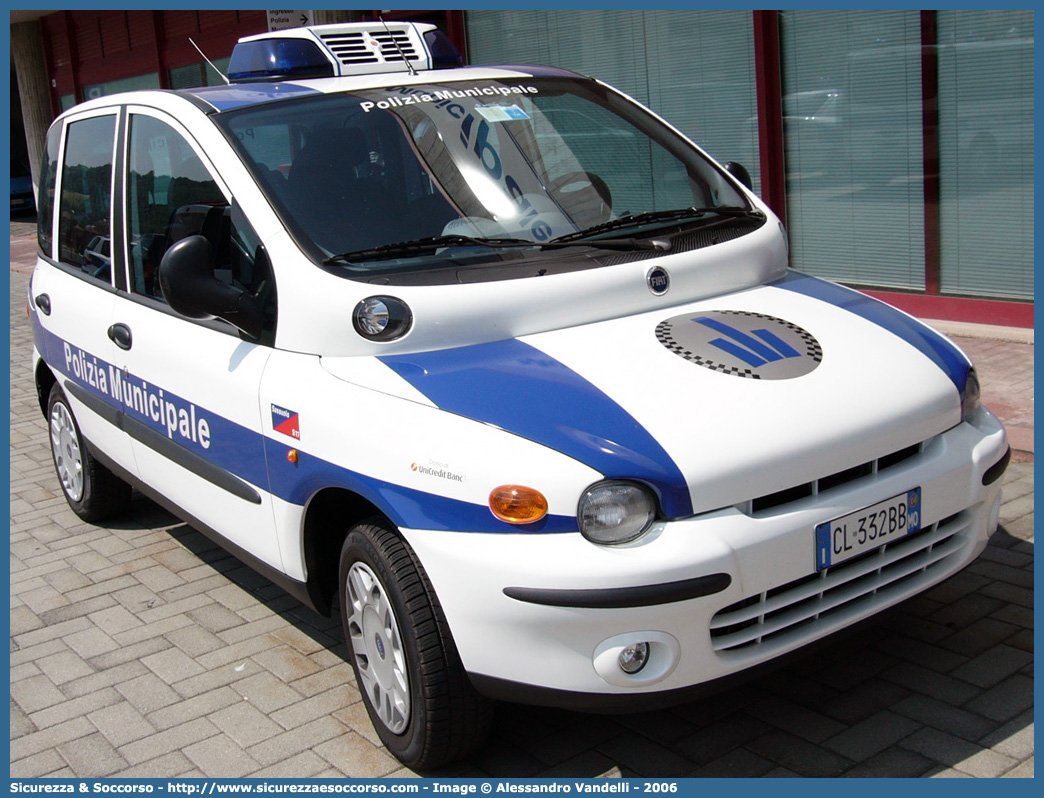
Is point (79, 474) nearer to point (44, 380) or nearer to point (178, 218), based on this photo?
point (44, 380)

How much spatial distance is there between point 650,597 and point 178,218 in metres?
2.40

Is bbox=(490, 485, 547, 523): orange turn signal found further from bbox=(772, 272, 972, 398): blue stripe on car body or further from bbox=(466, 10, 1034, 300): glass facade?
bbox=(466, 10, 1034, 300): glass facade

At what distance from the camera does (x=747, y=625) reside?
119 inches

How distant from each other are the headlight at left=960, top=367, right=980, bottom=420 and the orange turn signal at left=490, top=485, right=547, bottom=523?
1402 millimetres

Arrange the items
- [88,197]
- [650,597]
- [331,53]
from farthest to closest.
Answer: [88,197], [331,53], [650,597]

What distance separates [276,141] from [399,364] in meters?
1.06

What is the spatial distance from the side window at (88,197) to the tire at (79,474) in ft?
2.71

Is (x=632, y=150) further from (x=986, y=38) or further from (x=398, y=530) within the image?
(x=986, y=38)

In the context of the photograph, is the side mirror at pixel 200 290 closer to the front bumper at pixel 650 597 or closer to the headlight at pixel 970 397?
the front bumper at pixel 650 597

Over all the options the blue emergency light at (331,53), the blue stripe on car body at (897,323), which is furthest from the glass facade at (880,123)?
the blue emergency light at (331,53)

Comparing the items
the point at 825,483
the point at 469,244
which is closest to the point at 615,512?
the point at 825,483

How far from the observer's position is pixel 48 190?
222 inches

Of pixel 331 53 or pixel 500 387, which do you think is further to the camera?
pixel 331 53

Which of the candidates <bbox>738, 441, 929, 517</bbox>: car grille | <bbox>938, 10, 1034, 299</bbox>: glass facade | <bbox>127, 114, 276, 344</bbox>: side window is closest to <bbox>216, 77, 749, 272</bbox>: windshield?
<bbox>127, 114, 276, 344</bbox>: side window
